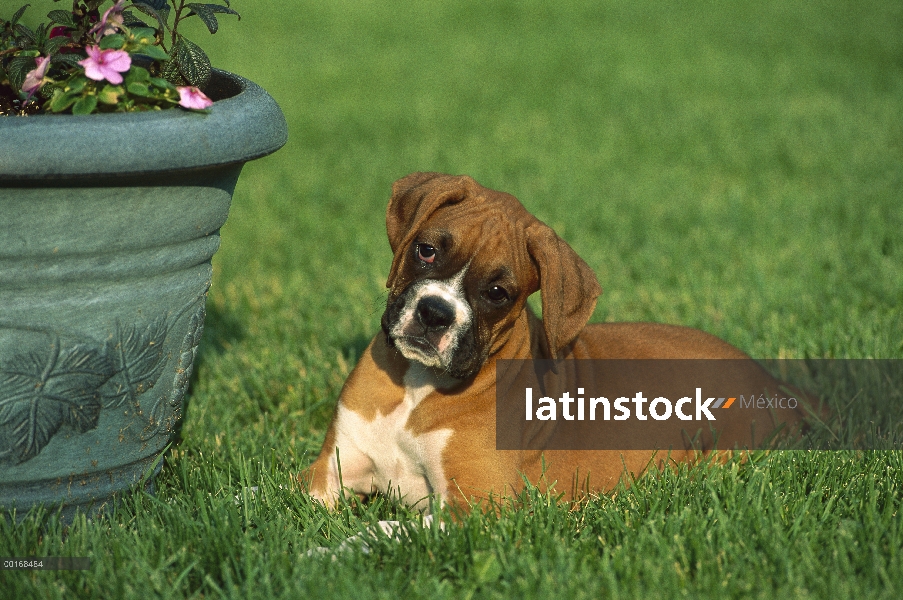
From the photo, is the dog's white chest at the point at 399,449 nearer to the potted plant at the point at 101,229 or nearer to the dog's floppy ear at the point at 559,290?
the dog's floppy ear at the point at 559,290

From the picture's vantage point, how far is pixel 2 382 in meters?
3.37

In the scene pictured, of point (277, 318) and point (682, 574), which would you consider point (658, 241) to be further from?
point (682, 574)

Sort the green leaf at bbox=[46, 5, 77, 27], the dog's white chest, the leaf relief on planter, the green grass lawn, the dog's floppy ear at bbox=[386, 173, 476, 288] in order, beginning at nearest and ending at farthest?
the leaf relief on planter, the green grass lawn, the green leaf at bbox=[46, 5, 77, 27], the dog's floppy ear at bbox=[386, 173, 476, 288], the dog's white chest

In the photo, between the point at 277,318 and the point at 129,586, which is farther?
the point at 277,318

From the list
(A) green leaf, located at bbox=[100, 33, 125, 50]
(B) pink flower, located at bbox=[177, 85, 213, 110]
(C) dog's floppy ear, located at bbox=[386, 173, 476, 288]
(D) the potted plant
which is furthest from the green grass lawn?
(A) green leaf, located at bbox=[100, 33, 125, 50]

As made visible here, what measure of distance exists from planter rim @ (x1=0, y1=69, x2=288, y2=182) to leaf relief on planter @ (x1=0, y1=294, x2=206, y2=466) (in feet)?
1.90

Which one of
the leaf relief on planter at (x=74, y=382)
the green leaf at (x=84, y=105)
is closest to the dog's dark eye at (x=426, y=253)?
the leaf relief on planter at (x=74, y=382)

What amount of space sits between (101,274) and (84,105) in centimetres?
56

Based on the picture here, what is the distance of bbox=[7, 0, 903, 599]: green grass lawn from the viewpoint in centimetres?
350

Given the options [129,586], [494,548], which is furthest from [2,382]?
[494,548]

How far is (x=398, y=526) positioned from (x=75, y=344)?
4.18 ft

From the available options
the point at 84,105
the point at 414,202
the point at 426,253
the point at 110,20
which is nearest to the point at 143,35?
the point at 110,20

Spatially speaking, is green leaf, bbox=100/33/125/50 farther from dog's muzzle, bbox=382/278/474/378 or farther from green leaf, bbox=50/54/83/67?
dog's muzzle, bbox=382/278/474/378

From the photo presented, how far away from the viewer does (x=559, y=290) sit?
156 inches
